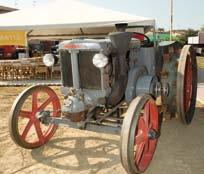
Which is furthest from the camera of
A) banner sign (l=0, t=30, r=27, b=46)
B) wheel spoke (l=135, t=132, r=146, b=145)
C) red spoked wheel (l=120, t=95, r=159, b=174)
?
banner sign (l=0, t=30, r=27, b=46)

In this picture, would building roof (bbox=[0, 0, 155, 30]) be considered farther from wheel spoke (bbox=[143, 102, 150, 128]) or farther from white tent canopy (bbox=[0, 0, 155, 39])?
wheel spoke (bbox=[143, 102, 150, 128])

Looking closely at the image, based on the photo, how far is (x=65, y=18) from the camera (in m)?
10.1

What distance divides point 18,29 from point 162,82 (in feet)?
21.2

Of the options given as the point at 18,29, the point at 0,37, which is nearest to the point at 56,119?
the point at 18,29

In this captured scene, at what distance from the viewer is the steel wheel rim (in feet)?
11.1

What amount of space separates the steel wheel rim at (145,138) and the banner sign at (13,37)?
842 centimetres

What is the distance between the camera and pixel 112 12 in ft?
34.3

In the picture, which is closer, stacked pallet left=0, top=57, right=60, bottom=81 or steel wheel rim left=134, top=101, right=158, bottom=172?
steel wheel rim left=134, top=101, right=158, bottom=172

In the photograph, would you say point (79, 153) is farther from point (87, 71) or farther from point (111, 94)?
point (87, 71)

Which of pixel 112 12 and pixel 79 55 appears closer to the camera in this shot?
pixel 79 55

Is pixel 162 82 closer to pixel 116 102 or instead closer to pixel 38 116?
pixel 116 102

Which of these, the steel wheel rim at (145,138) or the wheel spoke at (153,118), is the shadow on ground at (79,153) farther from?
the wheel spoke at (153,118)

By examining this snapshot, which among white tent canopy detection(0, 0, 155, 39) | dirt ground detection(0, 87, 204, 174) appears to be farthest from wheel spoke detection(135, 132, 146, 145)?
white tent canopy detection(0, 0, 155, 39)

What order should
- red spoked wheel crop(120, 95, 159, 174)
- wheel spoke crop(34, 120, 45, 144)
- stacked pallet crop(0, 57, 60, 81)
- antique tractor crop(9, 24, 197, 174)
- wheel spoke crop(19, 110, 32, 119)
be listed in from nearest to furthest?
red spoked wheel crop(120, 95, 159, 174)
antique tractor crop(9, 24, 197, 174)
wheel spoke crop(19, 110, 32, 119)
wheel spoke crop(34, 120, 45, 144)
stacked pallet crop(0, 57, 60, 81)
